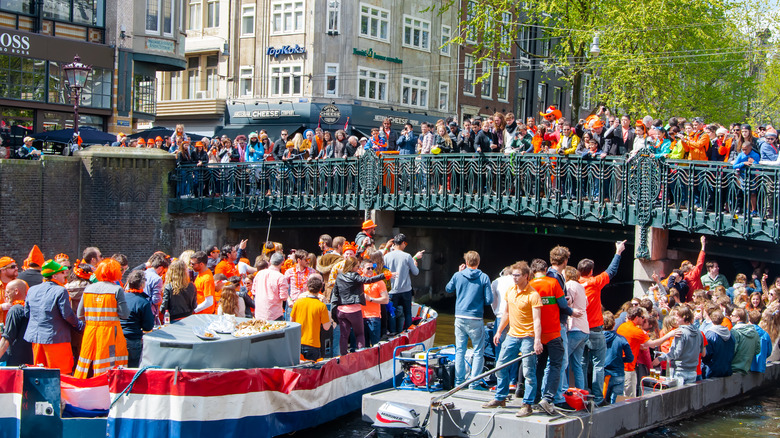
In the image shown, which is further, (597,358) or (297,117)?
(297,117)

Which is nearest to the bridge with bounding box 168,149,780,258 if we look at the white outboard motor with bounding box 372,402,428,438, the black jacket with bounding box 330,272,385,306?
the black jacket with bounding box 330,272,385,306

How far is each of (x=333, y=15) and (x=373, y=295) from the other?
26.3 meters

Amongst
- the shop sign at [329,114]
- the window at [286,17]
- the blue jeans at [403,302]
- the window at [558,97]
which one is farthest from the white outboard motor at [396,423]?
the window at [558,97]

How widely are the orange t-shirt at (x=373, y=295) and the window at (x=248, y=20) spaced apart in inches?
1099

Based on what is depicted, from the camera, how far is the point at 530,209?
1947 centimetres

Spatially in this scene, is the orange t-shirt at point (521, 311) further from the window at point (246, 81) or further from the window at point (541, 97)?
the window at point (541, 97)

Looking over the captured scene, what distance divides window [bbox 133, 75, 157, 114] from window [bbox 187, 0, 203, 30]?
27.6 ft

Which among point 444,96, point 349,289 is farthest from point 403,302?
point 444,96

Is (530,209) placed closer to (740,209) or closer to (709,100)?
(740,209)

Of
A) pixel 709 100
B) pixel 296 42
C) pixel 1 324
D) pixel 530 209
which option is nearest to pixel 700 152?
pixel 530 209

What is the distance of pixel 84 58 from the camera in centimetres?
2981

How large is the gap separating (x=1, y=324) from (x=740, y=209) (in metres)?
12.3

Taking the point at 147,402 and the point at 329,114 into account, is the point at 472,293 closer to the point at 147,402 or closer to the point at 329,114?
the point at 147,402

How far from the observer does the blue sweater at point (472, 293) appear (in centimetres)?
1089
